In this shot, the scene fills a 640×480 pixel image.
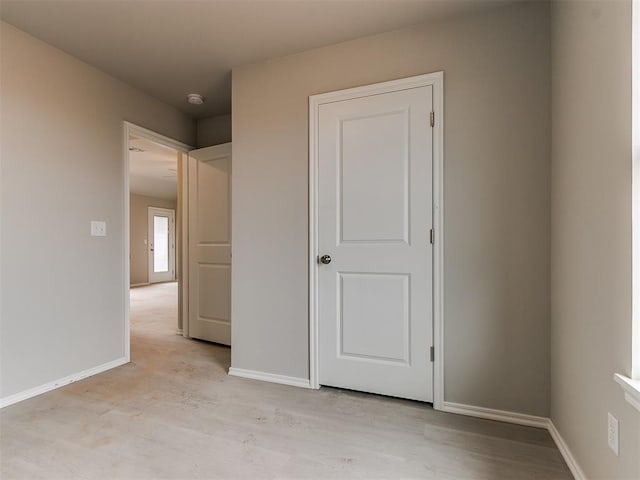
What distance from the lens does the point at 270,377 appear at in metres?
2.56

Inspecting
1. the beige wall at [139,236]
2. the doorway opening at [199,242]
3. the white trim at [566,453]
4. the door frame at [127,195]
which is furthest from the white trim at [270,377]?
the beige wall at [139,236]

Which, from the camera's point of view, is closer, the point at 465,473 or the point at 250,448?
the point at 465,473

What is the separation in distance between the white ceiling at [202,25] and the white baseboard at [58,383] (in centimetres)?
234

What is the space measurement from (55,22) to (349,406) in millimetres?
3000

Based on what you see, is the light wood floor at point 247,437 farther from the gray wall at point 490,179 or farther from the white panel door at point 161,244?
the white panel door at point 161,244

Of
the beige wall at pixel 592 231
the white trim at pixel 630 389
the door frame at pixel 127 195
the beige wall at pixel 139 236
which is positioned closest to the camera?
the white trim at pixel 630 389

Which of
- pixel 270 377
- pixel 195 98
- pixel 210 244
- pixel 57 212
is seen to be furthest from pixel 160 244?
pixel 270 377

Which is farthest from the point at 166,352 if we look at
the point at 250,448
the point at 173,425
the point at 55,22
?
the point at 55,22

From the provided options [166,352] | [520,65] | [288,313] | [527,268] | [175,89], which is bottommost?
[166,352]

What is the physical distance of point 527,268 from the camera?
6.36ft

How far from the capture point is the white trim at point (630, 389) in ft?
3.35

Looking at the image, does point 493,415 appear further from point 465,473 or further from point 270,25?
point 270,25

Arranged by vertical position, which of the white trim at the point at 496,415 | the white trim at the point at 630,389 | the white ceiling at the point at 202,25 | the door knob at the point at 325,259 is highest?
the white ceiling at the point at 202,25

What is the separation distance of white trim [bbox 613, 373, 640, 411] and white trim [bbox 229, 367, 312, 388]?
5.83 feet
